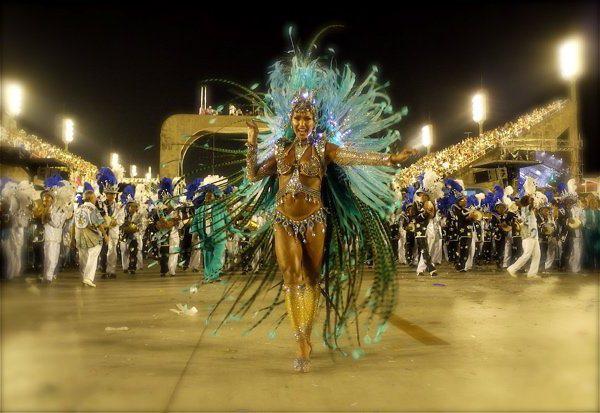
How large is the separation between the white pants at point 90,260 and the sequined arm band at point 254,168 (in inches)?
256

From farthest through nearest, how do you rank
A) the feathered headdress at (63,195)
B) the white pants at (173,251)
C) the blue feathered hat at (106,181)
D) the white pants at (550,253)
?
the white pants at (550,253)
the white pants at (173,251)
the blue feathered hat at (106,181)
the feathered headdress at (63,195)

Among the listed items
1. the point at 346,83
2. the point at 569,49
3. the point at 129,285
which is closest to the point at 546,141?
the point at 569,49

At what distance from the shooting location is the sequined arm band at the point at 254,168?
16.4 ft

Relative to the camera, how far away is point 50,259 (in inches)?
426

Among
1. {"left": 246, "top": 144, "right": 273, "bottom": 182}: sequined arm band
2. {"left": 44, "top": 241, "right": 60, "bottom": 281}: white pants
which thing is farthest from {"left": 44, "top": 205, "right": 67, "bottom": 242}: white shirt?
{"left": 246, "top": 144, "right": 273, "bottom": 182}: sequined arm band

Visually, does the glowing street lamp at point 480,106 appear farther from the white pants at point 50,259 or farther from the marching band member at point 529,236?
the white pants at point 50,259

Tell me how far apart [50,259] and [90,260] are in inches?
35.4

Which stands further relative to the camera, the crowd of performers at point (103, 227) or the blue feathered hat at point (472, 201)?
the blue feathered hat at point (472, 201)

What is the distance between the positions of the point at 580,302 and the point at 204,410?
252 inches

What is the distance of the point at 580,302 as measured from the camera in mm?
8039

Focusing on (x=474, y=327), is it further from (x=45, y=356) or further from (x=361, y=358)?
(x=45, y=356)

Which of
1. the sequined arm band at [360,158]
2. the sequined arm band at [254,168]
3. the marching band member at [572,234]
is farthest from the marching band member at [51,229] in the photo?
the marching band member at [572,234]

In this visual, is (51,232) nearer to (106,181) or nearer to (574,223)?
(106,181)

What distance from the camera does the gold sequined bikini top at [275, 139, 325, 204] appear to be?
470cm
